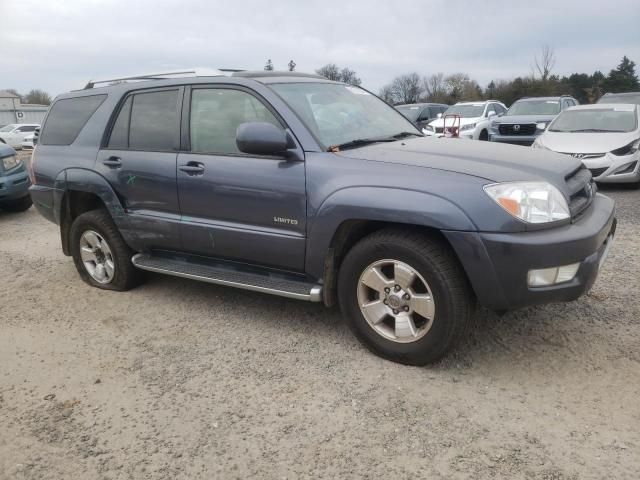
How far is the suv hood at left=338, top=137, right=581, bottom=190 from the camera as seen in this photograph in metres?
2.95

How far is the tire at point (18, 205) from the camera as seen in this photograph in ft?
27.6

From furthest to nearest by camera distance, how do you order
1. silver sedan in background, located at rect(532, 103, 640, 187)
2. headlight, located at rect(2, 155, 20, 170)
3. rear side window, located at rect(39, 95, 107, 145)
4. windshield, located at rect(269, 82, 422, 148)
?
silver sedan in background, located at rect(532, 103, 640, 187) < headlight, located at rect(2, 155, 20, 170) < rear side window, located at rect(39, 95, 107, 145) < windshield, located at rect(269, 82, 422, 148)

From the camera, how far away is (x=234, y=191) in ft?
11.7

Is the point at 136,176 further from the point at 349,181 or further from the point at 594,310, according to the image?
the point at 594,310

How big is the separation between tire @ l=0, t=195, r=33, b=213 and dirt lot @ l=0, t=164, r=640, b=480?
485 cm

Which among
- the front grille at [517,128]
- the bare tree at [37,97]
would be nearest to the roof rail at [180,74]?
the front grille at [517,128]

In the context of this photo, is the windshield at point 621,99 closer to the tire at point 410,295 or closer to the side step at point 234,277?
the tire at point 410,295

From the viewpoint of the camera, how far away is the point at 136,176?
4113 millimetres

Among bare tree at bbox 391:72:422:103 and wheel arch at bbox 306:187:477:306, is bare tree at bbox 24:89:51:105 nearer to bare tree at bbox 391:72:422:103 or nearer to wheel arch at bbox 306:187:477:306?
bare tree at bbox 391:72:422:103

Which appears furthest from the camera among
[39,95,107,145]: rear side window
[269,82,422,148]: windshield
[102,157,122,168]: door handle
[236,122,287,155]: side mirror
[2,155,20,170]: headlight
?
[2,155,20,170]: headlight

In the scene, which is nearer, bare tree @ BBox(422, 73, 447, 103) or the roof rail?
the roof rail

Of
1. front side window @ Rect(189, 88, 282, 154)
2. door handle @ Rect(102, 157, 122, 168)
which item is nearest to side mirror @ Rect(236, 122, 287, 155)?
front side window @ Rect(189, 88, 282, 154)

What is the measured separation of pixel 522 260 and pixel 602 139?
7.06 meters

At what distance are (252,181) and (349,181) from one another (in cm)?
72
